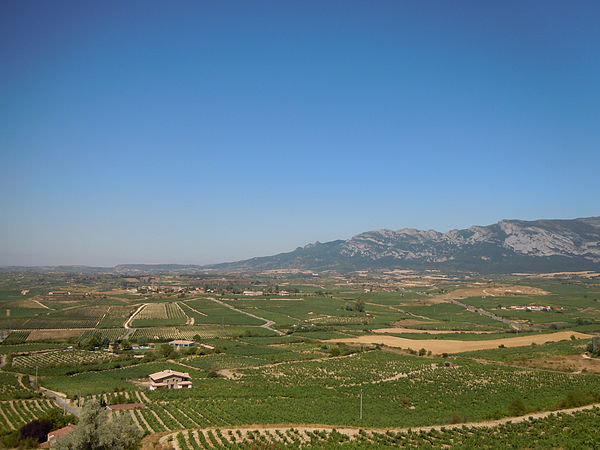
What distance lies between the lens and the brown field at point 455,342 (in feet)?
245

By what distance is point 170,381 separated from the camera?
5028 centimetres

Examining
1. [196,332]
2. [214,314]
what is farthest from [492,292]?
[196,332]

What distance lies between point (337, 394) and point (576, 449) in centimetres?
2272

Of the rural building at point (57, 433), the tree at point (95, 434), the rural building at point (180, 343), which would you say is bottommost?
the rural building at point (180, 343)

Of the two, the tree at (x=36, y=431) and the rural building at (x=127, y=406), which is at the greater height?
the tree at (x=36, y=431)

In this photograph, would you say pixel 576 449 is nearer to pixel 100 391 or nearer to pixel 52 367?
pixel 100 391

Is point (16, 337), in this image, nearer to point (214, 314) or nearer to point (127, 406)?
point (214, 314)

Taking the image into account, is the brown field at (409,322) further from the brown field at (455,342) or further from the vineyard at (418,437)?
the vineyard at (418,437)

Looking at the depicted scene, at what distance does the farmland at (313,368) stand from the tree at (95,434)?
114 centimetres

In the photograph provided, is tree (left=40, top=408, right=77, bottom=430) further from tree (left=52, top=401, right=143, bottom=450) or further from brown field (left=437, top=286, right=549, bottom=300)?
brown field (left=437, top=286, right=549, bottom=300)

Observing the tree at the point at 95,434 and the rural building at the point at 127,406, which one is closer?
the tree at the point at 95,434

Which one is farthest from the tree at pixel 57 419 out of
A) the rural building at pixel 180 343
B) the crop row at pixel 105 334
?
the crop row at pixel 105 334

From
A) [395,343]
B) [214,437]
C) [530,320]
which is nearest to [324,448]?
[214,437]

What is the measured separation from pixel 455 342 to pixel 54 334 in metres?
72.8
